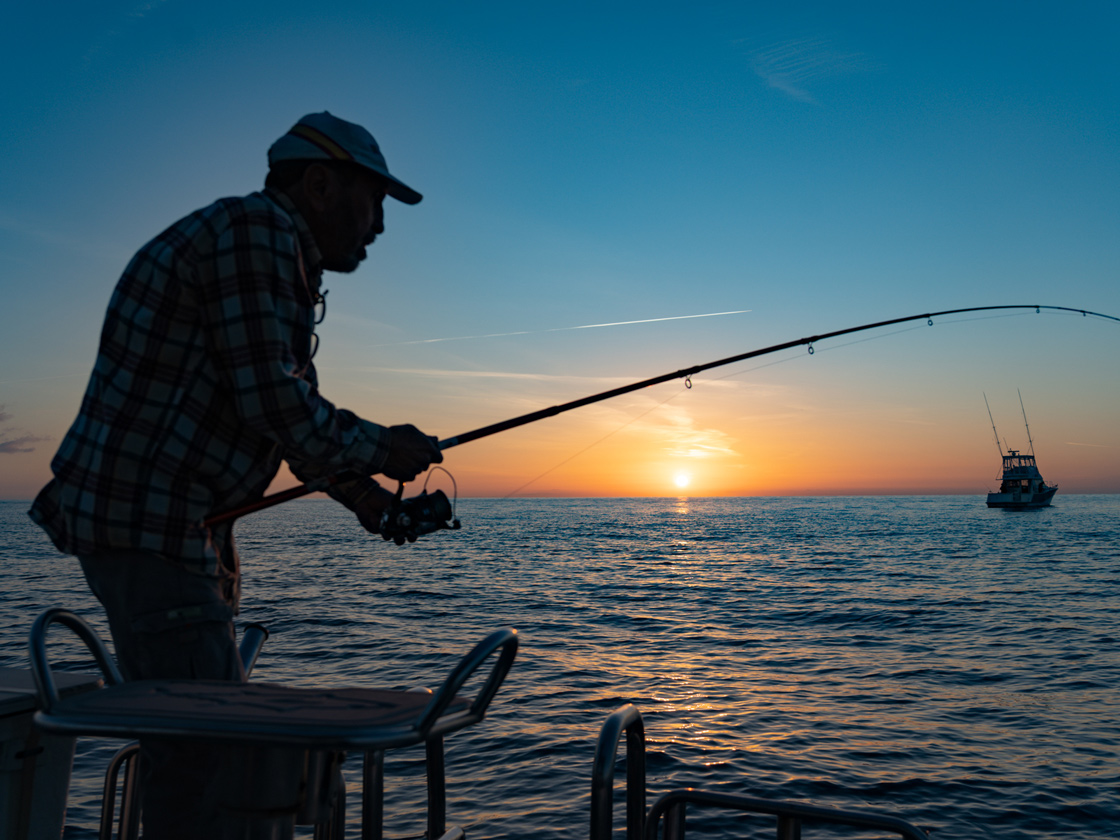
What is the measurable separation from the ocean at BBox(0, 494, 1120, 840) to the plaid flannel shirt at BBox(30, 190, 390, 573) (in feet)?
17.9

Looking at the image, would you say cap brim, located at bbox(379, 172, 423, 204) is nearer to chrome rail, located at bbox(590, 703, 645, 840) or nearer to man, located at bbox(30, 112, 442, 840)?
man, located at bbox(30, 112, 442, 840)

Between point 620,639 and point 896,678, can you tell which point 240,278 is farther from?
point 620,639

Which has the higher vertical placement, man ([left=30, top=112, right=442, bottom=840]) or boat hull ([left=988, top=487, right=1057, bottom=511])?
man ([left=30, top=112, right=442, bottom=840])

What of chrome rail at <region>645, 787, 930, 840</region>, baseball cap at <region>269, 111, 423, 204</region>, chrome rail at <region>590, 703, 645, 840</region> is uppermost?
baseball cap at <region>269, 111, 423, 204</region>

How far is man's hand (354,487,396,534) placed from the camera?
2.74 meters

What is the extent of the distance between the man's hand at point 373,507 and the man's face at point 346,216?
83 centimetres

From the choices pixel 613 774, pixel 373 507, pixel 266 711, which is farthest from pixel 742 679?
pixel 266 711

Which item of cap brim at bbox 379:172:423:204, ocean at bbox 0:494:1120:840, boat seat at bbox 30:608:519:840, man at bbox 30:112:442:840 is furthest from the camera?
ocean at bbox 0:494:1120:840

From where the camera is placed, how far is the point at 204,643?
1.96 m

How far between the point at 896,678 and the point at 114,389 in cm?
1310

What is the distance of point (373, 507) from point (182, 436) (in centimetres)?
93

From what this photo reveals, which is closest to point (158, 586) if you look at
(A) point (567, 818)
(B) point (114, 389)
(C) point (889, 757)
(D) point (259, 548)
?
(B) point (114, 389)

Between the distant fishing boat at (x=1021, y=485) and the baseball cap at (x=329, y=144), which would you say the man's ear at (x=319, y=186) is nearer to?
the baseball cap at (x=329, y=144)

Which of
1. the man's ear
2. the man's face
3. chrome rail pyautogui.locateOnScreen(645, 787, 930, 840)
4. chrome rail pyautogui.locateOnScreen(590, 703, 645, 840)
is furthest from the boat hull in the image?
the man's ear
